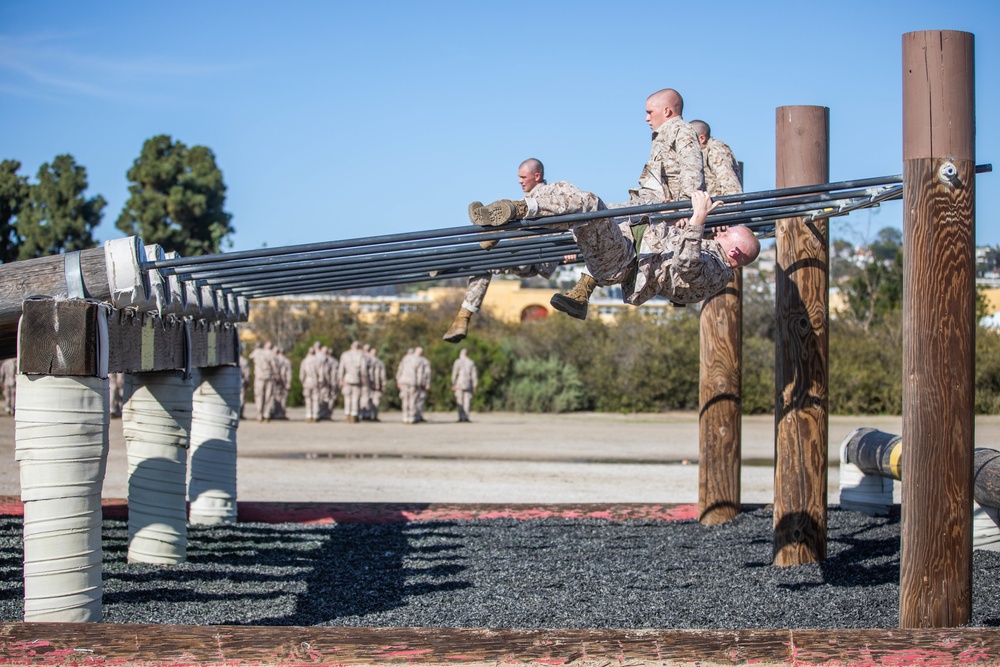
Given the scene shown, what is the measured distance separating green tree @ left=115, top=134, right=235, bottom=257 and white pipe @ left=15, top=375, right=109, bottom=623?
114 ft

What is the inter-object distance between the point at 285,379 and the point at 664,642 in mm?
22258

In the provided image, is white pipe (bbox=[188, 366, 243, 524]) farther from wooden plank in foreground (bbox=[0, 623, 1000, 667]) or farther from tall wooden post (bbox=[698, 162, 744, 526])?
wooden plank in foreground (bbox=[0, 623, 1000, 667])

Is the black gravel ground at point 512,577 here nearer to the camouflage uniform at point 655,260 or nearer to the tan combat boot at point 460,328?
the tan combat boot at point 460,328

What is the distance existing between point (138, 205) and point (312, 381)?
16803 millimetres

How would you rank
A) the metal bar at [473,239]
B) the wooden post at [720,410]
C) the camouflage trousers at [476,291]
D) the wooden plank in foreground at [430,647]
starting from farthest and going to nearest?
1. the wooden post at [720,410]
2. the camouflage trousers at [476,291]
3. the metal bar at [473,239]
4. the wooden plank in foreground at [430,647]

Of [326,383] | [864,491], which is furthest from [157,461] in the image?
[326,383]

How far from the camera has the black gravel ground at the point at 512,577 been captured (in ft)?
20.3

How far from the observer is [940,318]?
4793 mm

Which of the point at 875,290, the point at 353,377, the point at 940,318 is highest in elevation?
the point at 875,290

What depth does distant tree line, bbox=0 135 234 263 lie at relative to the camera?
1481 inches

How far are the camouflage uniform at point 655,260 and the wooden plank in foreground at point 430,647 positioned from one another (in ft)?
6.96

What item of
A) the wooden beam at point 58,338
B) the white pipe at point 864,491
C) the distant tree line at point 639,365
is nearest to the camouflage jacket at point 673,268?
the wooden beam at point 58,338

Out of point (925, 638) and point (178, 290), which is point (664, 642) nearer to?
point (925, 638)

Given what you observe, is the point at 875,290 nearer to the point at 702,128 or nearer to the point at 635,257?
the point at 702,128
